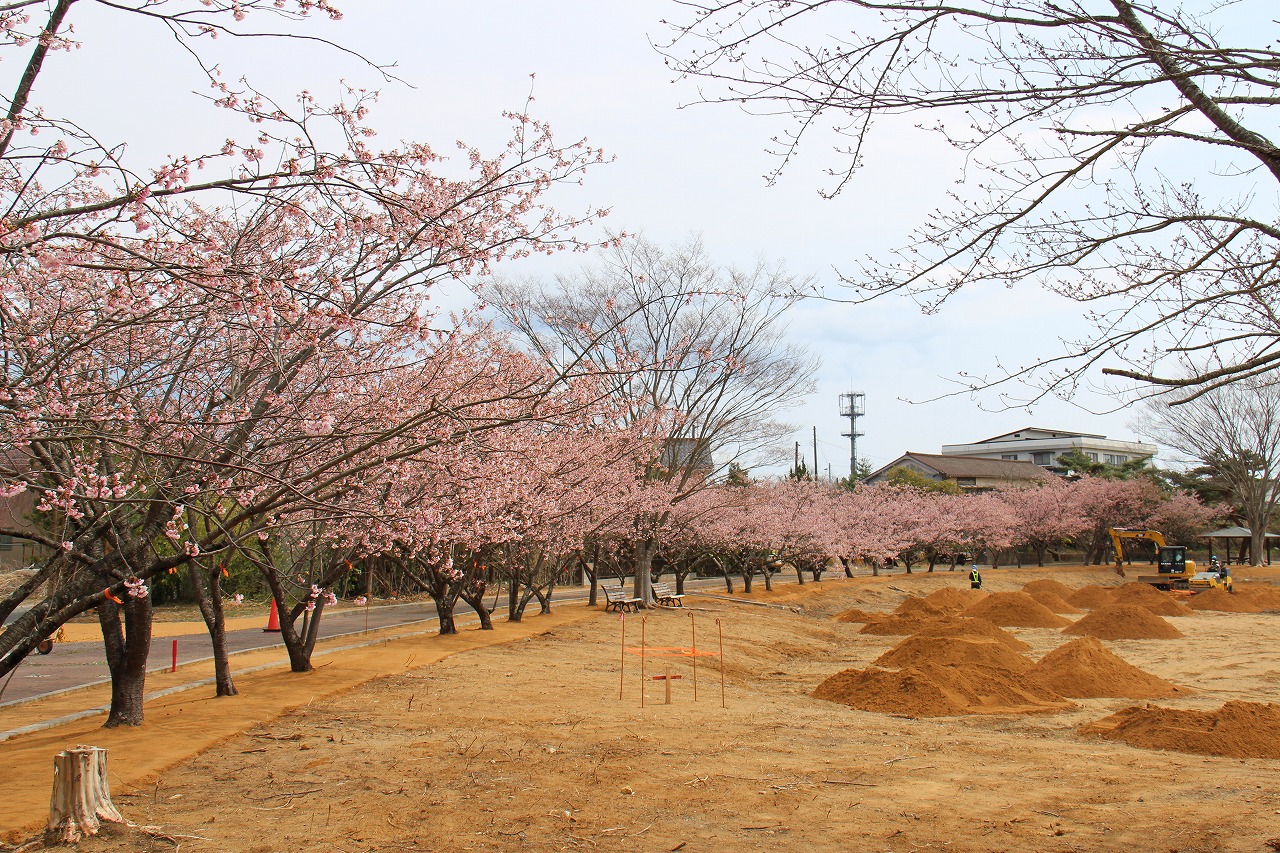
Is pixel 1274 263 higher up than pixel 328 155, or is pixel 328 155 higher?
pixel 328 155

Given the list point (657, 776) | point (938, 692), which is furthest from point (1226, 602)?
point (657, 776)

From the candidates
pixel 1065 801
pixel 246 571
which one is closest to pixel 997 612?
pixel 1065 801

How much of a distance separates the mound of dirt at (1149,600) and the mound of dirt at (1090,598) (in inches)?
11.8

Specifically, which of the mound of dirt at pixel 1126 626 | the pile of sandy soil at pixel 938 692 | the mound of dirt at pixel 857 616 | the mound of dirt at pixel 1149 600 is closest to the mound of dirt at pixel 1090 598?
the mound of dirt at pixel 1149 600

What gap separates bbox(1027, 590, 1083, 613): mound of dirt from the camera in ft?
103

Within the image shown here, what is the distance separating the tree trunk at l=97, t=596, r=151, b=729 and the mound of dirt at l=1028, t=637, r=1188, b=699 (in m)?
12.3

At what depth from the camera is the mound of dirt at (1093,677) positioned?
1423cm

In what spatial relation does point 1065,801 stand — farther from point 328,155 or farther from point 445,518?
point 445,518

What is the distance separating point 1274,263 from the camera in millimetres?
4699

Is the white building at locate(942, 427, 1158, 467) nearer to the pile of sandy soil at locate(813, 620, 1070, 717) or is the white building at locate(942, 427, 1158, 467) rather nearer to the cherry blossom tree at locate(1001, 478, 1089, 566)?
the cherry blossom tree at locate(1001, 478, 1089, 566)

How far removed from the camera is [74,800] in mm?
6062

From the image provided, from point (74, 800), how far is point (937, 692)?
35.0 ft

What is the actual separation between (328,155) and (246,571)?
2816 centimetres

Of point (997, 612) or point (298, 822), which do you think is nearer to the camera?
point (298, 822)
